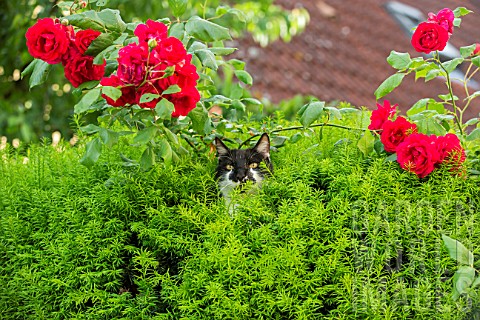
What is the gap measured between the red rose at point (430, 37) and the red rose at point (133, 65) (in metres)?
0.91

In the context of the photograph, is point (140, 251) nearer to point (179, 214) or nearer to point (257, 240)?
point (179, 214)

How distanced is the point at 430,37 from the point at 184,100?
2.77 feet

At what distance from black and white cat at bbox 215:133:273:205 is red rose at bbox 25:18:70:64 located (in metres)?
0.55

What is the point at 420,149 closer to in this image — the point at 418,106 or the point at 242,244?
the point at 418,106

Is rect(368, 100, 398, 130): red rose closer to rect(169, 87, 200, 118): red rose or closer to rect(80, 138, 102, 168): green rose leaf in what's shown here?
rect(169, 87, 200, 118): red rose

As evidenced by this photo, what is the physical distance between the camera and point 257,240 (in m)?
2.12

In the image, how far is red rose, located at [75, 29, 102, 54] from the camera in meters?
2.34

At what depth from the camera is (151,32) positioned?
222 cm

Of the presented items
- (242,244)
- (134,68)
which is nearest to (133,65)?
(134,68)

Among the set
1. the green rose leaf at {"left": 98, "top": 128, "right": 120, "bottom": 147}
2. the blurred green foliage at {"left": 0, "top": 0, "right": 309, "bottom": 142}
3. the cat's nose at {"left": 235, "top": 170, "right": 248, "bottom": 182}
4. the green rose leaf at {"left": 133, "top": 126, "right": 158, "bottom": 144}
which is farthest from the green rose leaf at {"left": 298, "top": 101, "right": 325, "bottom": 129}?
the blurred green foliage at {"left": 0, "top": 0, "right": 309, "bottom": 142}

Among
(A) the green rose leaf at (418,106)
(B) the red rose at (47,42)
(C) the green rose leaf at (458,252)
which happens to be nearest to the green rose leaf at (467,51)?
(A) the green rose leaf at (418,106)

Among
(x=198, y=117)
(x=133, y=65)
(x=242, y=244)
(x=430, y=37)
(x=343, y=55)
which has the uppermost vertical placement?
(x=430, y=37)

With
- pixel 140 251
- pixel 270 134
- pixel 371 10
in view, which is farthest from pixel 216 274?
pixel 371 10

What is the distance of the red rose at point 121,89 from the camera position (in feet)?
7.16
